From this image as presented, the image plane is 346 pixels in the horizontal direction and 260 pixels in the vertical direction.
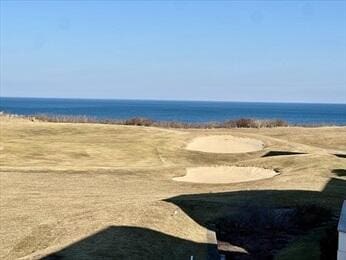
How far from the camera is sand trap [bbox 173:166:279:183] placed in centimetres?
2715

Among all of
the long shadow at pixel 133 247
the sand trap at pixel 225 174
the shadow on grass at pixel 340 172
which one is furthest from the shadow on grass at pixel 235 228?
the sand trap at pixel 225 174

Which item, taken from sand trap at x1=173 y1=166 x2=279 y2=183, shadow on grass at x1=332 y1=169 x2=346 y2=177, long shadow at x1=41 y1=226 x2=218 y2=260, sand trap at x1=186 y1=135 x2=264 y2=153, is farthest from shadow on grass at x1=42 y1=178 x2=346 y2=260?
sand trap at x1=186 y1=135 x2=264 y2=153

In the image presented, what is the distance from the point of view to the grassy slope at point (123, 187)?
1533cm

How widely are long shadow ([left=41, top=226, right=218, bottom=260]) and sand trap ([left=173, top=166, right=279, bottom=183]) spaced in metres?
11.9

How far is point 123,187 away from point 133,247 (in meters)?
Result: 10.4

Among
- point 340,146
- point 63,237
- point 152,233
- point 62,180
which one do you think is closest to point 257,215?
point 152,233

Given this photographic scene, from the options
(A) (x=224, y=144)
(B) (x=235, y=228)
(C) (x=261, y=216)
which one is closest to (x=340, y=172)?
(C) (x=261, y=216)

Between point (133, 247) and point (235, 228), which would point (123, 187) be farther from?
point (133, 247)

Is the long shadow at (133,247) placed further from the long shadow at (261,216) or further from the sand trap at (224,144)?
the sand trap at (224,144)

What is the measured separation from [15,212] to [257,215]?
7.50 metres

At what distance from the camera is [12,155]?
31094mm

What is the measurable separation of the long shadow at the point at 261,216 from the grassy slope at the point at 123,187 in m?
0.10

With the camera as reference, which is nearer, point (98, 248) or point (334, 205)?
point (98, 248)

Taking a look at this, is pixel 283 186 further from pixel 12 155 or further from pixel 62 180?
pixel 12 155
